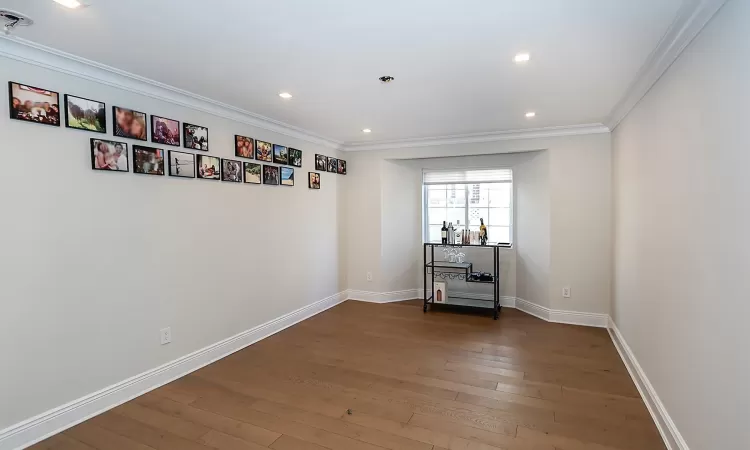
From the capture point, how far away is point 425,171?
5773mm

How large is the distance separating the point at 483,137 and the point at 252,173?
2924mm

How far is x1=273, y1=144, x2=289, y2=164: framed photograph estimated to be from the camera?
424 centimetres

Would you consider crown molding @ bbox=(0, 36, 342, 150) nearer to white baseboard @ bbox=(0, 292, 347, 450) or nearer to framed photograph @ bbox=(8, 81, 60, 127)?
framed photograph @ bbox=(8, 81, 60, 127)

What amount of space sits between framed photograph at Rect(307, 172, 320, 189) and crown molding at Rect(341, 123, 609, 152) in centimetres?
84

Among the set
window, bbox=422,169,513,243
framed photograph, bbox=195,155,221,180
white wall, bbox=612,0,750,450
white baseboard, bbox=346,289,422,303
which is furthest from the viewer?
white baseboard, bbox=346,289,422,303

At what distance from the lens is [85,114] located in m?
2.53

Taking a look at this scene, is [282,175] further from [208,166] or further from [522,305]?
[522,305]

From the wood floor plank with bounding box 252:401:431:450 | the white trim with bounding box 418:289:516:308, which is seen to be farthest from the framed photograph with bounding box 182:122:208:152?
the white trim with bounding box 418:289:516:308

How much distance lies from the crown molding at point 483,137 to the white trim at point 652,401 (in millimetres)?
2296

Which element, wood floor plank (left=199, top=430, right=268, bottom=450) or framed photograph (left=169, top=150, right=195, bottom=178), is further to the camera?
framed photograph (left=169, top=150, right=195, bottom=178)

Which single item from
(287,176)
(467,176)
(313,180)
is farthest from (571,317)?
(287,176)

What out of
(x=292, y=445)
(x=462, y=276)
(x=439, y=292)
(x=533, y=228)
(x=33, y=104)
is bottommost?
(x=292, y=445)

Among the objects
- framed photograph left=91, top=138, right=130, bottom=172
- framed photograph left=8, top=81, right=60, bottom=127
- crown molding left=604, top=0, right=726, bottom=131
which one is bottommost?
framed photograph left=91, top=138, right=130, bottom=172

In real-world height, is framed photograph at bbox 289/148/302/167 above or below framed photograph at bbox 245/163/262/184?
above
